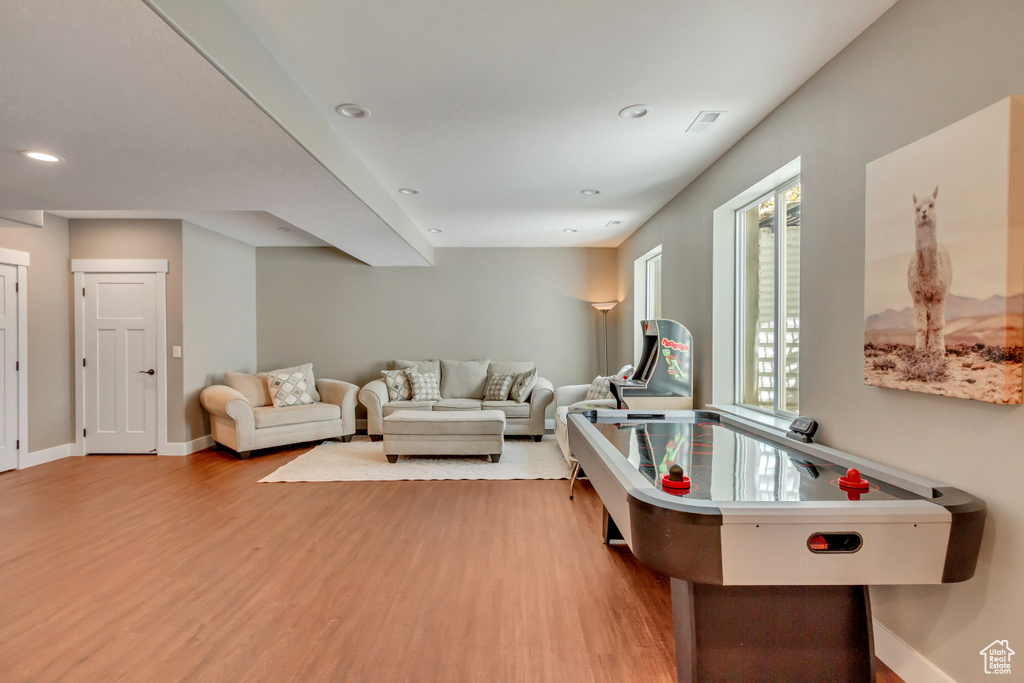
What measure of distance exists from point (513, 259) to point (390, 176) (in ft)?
10.6

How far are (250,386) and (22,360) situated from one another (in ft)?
6.47

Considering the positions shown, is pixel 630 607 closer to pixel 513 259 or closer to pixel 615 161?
pixel 615 161

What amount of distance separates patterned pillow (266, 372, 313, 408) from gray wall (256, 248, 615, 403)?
91 centimetres

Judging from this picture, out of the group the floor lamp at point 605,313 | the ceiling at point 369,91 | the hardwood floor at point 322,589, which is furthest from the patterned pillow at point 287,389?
the floor lamp at point 605,313

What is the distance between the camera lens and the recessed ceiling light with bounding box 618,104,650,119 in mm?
2660

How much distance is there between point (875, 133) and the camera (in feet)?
6.43

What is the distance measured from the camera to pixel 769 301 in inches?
130

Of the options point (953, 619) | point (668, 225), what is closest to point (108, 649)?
point (953, 619)

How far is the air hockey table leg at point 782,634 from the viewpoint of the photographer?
1608mm

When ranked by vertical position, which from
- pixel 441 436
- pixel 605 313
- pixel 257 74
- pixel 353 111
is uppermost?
pixel 353 111

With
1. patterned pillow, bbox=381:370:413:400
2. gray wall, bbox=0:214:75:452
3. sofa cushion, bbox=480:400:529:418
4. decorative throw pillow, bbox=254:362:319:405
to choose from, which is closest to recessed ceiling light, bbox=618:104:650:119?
sofa cushion, bbox=480:400:529:418

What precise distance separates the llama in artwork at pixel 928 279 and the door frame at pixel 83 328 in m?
6.18

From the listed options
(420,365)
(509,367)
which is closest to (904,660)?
(509,367)

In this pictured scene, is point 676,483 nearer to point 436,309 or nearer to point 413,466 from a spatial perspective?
point 413,466
